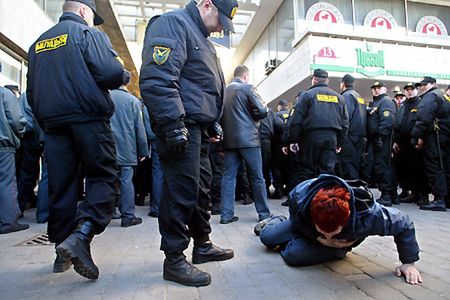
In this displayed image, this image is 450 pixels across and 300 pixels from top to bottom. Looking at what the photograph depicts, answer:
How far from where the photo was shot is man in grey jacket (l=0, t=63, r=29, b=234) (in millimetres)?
3607

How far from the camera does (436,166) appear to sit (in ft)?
15.4

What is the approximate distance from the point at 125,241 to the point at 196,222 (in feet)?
3.60

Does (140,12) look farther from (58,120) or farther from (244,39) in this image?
(58,120)

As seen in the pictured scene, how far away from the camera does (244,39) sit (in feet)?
57.7

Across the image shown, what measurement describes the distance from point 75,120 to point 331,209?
5.38 ft

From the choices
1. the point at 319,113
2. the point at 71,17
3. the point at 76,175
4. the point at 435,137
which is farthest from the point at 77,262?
the point at 435,137

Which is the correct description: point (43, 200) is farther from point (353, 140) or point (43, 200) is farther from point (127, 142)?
point (353, 140)

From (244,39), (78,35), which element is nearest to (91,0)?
(78,35)

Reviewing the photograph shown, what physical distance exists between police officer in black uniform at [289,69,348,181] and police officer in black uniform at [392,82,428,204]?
1.33 m

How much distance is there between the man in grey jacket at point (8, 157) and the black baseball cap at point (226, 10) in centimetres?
281

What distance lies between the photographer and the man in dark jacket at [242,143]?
3.80 metres

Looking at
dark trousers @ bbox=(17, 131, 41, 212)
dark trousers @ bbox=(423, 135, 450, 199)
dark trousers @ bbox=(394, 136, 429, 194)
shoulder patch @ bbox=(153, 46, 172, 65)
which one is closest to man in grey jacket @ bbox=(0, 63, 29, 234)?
dark trousers @ bbox=(17, 131, 41, 212)

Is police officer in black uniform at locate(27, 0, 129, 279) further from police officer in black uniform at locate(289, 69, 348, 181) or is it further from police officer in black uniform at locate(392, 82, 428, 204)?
police officer in black uniform at locate(392, 82, 428, 204)

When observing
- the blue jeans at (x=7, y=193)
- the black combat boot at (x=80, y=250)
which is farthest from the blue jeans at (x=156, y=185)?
the black combat boot at (x=80, y=250)
